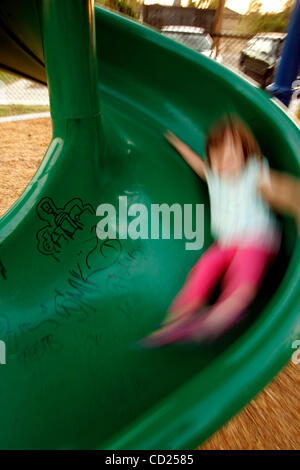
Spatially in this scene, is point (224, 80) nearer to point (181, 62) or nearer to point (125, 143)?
point (181, 62)

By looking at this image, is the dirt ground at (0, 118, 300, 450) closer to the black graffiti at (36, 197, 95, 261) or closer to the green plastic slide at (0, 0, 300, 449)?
the green plastic slide at (0, 0, 300, 449)

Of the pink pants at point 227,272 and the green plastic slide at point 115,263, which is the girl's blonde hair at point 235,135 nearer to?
the green plastic slide at point 115,263

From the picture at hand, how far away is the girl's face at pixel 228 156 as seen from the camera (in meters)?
0.91

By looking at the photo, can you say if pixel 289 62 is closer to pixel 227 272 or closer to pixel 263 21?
pixel 227 272

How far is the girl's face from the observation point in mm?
907

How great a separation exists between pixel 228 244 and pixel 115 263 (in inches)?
11.0

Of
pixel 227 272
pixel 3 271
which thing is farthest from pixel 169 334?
pixel 3 271

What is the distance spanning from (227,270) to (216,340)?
0.15 meters

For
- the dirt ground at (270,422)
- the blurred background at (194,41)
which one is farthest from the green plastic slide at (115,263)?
the blurred background at (194,41)

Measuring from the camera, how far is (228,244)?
2.45ft

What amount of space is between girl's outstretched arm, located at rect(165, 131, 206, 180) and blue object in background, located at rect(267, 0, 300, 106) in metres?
0.98

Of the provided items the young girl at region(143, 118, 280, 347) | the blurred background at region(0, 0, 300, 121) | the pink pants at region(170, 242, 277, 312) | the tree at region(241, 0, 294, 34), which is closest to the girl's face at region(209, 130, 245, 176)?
the young girl at region(143, 118, 280, 347)

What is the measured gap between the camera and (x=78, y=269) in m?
0.84
